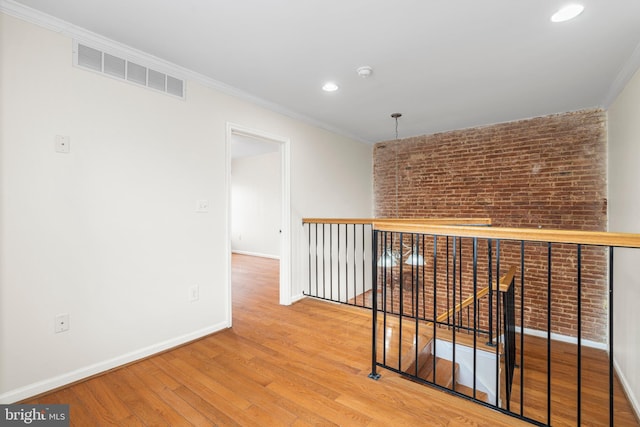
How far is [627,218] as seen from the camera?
271 centimetres

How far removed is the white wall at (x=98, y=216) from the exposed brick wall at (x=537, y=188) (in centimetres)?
316

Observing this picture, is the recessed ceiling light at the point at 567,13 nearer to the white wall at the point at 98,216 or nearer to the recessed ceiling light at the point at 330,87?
the recessed ceiling light at the point at 330,87

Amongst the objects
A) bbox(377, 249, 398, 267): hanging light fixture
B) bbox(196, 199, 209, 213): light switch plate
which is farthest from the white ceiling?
bbox(377, 249, 398, 267): hanging light fixture

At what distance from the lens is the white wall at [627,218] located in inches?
96.0

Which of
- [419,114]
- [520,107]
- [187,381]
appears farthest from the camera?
[419,114]

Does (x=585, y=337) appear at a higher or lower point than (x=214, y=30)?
lower

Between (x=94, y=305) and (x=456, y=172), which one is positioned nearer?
(x=94, y=305)

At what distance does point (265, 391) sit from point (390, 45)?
257cm

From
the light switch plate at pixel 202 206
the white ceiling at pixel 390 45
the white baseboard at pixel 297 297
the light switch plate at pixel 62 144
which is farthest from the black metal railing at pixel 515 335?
the light switch plate at pixel 62 144

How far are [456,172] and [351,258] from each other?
205cm

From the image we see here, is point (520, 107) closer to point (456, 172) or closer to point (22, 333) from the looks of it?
point (456, 172)

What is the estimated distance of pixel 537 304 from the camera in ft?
12.7

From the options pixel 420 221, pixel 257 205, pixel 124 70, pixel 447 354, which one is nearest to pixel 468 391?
pixel 447 354

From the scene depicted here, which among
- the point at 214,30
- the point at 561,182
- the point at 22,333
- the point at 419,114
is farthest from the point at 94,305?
the point at 561,182
